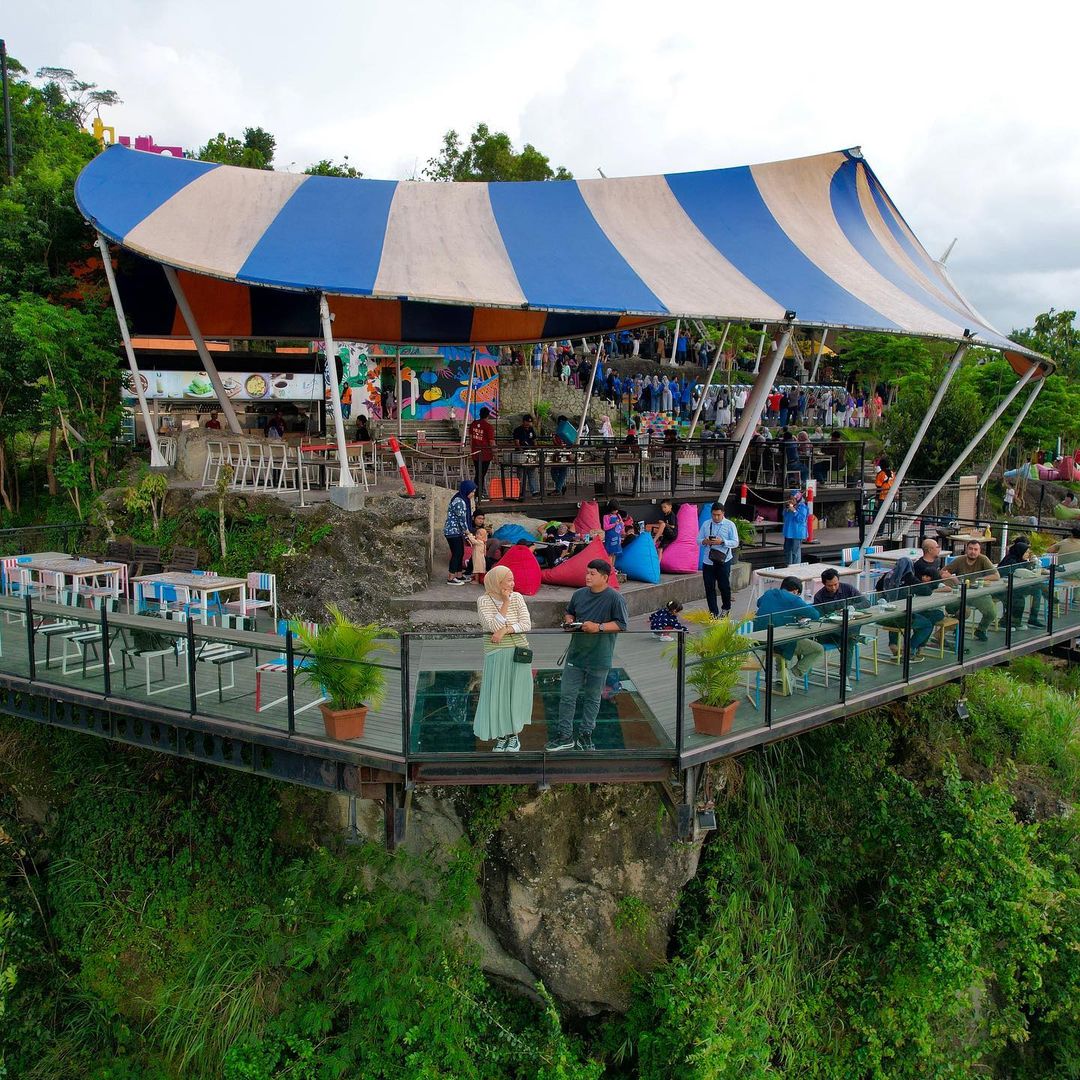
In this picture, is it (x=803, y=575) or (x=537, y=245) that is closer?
(x=803, y=575)

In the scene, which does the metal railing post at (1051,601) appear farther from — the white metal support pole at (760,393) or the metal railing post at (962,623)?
the white metal support pole at (760,393)

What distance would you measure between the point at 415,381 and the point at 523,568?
16.1 metres

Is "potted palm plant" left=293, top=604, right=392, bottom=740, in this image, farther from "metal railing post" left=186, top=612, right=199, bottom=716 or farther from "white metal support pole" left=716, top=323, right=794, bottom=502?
"white metal support pole" left=716, top=323, right=794, bottom=502

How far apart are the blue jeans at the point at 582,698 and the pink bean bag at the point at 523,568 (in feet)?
13.4

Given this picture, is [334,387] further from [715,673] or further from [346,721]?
[715,673]

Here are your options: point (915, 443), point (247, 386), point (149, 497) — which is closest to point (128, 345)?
point (149, 497)

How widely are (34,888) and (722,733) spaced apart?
789cm

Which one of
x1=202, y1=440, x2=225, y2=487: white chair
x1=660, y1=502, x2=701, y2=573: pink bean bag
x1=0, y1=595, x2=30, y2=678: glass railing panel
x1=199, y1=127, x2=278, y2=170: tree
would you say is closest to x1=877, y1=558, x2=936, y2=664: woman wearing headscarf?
x1=660, y1=502, x2=701, y2=573: pink bean bag

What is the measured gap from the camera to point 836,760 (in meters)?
10.3

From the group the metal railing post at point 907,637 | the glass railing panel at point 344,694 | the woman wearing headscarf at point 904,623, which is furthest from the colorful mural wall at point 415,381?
the glass railing panel at point 344,694

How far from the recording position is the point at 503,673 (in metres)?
6.88

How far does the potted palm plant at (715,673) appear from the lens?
7.11 m

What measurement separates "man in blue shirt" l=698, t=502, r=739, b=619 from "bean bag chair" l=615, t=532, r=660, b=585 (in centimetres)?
91

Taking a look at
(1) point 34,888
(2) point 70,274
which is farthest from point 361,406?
(1) point 34,888
